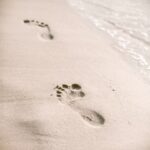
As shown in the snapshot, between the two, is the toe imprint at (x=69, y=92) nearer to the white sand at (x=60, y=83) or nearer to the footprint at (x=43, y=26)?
the white sand at (x=60, y=83)

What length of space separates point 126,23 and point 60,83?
1997 millimetres

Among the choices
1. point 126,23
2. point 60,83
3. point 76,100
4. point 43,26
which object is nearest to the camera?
point 76,100

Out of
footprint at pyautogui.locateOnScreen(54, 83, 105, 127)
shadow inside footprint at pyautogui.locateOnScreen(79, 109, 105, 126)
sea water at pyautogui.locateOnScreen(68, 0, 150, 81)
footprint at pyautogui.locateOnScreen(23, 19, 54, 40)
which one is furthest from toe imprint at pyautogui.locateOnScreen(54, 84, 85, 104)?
footprint at pyautogui.locateOnScreen(23, 19, 54, 40)

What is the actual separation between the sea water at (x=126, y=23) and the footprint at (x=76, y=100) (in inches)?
31.9

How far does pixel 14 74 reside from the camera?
2.48 metres

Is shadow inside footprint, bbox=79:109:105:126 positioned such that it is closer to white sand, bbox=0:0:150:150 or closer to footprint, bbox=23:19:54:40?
white sand, bbox=0:0:150:150

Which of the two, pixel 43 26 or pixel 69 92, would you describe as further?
pixel 43 26

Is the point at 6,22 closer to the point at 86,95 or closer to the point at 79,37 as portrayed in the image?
the point at 79,37

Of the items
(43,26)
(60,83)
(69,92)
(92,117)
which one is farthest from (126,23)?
(92,117)

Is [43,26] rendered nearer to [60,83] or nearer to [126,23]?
[60,83]

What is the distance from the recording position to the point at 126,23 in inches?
163

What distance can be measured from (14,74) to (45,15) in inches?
59.0

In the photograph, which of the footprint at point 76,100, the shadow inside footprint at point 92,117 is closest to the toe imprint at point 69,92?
the footprint at point 76,100

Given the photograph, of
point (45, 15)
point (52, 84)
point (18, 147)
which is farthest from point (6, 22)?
point (18, 147)
